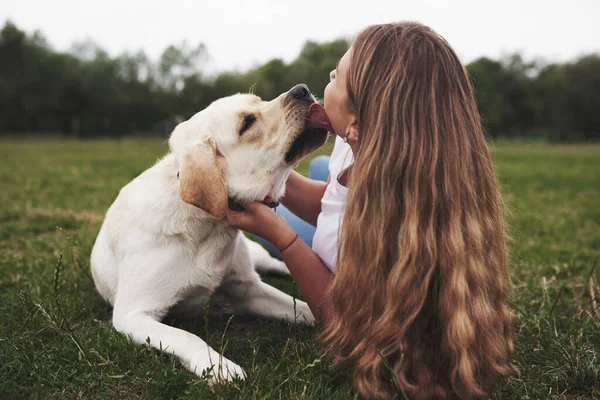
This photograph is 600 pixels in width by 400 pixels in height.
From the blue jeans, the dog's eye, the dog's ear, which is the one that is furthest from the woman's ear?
the blue jeans

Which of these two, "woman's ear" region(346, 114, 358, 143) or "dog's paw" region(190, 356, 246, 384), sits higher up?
"woman's ear" region(346, 114, 358, 143)

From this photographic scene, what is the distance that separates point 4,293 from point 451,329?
2689mm

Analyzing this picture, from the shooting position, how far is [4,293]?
322cm

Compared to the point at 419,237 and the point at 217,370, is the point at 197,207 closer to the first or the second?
the point at 217,370

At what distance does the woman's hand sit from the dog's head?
0.09m

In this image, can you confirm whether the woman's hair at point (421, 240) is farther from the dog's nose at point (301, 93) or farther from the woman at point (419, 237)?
the dog's nose at point (301, 93)

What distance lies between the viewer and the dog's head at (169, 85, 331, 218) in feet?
8.52

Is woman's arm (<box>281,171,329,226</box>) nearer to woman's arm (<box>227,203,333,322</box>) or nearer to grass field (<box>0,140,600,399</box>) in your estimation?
grass field (<box>0,140,600,399</box>)

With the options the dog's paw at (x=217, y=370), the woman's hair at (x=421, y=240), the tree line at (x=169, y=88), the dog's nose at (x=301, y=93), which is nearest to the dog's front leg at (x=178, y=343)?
the dog's paw at (x=217, y=370)

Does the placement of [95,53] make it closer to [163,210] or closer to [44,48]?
[44,48]

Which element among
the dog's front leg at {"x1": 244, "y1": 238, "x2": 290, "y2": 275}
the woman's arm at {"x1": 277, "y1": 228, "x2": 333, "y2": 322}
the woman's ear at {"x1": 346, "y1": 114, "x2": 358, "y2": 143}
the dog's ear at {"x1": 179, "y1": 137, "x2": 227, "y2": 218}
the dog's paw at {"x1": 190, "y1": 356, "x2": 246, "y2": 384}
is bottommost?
the dog's front leg at {"x1": 244, "y1": 238, "x2": 290, "y2": 275}

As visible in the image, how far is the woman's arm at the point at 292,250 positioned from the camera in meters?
2.52

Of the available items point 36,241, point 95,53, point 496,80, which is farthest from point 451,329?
point 496,80

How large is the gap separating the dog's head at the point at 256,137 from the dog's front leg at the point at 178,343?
0.70 metres
